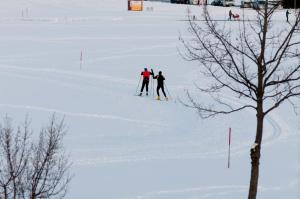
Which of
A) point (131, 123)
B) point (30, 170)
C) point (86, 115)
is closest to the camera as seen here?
point (30, 170)

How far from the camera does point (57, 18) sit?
198 feet

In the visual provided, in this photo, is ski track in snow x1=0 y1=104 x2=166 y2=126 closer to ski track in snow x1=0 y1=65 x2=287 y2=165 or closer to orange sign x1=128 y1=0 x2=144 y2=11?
ski track in snow x1=0 y1=65 x2=287 y2=165

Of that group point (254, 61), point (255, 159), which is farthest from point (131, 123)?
point (255, 159)

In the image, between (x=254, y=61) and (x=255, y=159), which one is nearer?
(x=255, y=159)

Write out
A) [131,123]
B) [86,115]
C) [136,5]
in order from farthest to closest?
[136,5], [86,115], [131,123]

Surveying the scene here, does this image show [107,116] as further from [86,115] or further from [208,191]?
[208,191]

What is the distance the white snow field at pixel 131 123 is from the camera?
18.6m

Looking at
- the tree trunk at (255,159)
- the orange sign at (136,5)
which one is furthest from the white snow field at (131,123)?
the orange sign at (136,5)

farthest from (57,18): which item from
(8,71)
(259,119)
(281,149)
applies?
(259,119)

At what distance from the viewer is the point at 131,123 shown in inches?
1009

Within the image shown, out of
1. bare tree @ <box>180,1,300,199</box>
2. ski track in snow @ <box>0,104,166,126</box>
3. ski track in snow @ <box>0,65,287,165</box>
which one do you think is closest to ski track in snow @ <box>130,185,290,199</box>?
bare tree @ <box>180,1,300,199</box>

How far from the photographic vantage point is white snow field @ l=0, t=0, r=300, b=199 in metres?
18.6

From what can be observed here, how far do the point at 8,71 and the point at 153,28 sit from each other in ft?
76.1

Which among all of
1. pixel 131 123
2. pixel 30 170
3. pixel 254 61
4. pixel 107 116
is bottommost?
pixel 131 123
